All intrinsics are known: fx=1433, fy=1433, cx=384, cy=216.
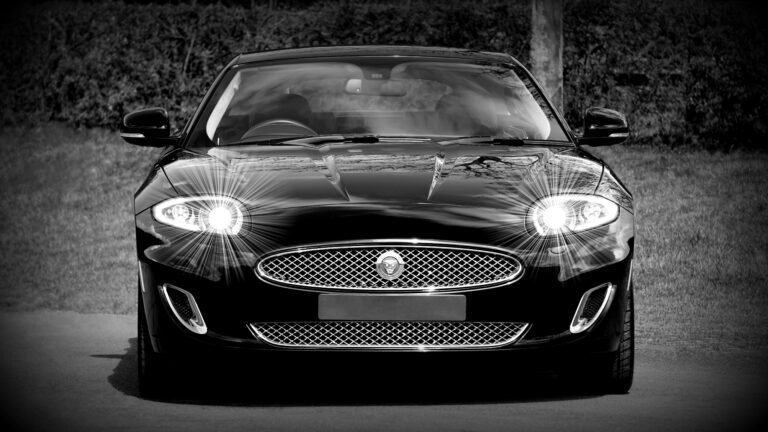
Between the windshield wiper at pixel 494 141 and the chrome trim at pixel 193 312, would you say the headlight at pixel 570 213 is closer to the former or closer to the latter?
the windshield wiper at pixel 494 141

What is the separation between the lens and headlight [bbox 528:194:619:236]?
224 inches

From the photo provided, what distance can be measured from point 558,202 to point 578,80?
41.0 feet

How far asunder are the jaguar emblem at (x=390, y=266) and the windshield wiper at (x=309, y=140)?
132 cm

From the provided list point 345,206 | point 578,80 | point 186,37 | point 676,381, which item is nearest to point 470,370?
point 345,206

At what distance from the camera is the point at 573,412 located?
18.9 feet

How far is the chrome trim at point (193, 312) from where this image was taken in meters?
5.64

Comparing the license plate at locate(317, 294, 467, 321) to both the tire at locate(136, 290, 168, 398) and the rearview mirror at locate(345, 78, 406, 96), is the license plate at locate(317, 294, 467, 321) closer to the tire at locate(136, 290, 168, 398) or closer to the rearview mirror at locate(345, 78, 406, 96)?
the tire at locate(136, 290, 168, 398)

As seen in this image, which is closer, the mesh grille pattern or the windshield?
the mesh grille pattern

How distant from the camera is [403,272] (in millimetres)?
5527

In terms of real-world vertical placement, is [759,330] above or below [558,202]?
below

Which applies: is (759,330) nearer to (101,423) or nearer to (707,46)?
(101,423)

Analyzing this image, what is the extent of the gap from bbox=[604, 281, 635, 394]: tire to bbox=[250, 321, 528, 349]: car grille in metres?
0.56

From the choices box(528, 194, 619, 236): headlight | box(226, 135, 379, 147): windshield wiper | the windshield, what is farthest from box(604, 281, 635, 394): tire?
box(226, 135, 379, 147): windshield wiper

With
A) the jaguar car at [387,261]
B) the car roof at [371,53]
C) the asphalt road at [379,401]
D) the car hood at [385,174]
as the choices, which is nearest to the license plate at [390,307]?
the jaguar car at [387,261]
